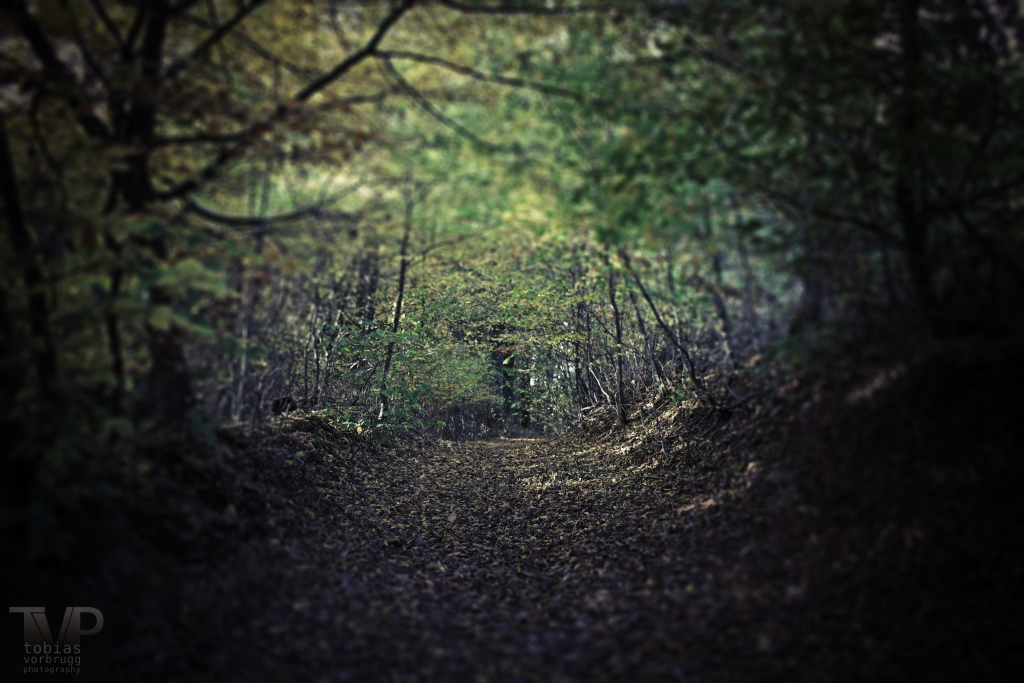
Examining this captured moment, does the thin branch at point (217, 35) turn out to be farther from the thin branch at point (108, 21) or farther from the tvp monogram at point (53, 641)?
the tvp monogram at point (53, 641)

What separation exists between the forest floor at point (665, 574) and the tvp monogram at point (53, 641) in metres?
0.09

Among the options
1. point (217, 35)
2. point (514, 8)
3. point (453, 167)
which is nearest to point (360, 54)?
point (217, 35)

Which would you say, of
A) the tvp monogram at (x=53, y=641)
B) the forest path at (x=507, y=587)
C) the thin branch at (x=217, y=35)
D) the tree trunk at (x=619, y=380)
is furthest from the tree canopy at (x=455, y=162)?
the tree trunk at (x=619, y=380)

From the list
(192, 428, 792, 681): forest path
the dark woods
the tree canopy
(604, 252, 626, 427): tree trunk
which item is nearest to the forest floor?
(192, 428, 792, 681): forest path

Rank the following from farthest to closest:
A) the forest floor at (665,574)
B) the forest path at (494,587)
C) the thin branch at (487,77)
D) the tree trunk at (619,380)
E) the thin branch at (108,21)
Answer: the tree trunk at (619,380), the thin branch at (487,77), the thin branch at (108,21), the forest path at (494,587), the forest floor at (665,574)

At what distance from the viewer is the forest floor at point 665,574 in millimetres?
3930

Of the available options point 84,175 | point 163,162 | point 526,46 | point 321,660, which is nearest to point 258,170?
point 163,162

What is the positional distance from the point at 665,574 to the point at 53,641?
15.3 feet

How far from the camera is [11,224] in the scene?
4.05 metres

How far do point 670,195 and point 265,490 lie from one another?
17.0 feet

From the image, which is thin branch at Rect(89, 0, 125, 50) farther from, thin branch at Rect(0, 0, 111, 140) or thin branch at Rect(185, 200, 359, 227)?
thin branch at Rect(185, 200, 359, 227)

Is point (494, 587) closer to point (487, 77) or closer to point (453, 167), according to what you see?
point (453, 167)

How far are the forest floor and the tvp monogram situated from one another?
3.5 inches

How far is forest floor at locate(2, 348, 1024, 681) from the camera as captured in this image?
393 cm
